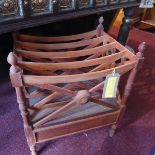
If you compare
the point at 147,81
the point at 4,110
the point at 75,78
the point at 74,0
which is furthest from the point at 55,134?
the point at 147,81

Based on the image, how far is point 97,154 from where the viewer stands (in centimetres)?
121

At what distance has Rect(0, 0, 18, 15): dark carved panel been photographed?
918mm

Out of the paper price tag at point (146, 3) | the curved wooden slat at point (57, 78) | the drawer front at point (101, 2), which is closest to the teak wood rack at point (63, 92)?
the curved wooden slat at point (57, 78)

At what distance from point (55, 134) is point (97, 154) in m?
0.32

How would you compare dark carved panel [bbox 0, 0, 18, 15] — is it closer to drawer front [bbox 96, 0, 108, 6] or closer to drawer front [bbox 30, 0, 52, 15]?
drawer front [bbox 30, 0, 52, 15]

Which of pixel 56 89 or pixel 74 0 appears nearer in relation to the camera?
pixel 56 89

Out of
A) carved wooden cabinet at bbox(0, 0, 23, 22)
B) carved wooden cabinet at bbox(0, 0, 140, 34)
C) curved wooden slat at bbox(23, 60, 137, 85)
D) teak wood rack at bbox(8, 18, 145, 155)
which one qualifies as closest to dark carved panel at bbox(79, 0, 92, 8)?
carved wooden cabinet at bbox(0, 0, 140, 34)

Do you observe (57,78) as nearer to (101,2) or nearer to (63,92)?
(63,92)

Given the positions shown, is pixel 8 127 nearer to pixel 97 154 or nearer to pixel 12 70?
pixel 97 154

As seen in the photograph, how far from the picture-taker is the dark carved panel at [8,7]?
918mm

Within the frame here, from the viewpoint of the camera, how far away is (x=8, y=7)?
3.07 ft

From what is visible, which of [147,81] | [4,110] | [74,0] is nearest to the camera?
[74,0]

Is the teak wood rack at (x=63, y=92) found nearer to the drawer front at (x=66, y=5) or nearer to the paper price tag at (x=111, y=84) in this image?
the paper price tag at (x=111, y=84)

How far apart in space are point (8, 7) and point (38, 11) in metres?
0.16
